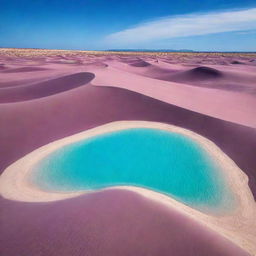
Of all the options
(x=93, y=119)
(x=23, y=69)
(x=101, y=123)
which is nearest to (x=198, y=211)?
(x=101, y=123)

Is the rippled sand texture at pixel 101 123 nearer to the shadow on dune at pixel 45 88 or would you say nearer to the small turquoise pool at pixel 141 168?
the shadow on dune at pixel 45 88

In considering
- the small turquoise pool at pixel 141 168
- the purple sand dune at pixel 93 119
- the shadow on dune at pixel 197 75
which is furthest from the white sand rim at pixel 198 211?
the shadow on dune at pixel 197 75

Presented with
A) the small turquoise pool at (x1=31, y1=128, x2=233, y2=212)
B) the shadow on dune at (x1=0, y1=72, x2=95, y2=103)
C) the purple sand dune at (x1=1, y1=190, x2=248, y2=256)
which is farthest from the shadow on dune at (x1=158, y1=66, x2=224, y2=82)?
the purple sand dune at (x1=1, y1=190, x2=248, y2=256)

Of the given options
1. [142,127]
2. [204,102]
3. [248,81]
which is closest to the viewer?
[142,127]

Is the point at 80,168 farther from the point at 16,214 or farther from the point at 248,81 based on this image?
the point at 248,81

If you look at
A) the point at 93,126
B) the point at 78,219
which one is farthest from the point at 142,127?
the point at 78,219

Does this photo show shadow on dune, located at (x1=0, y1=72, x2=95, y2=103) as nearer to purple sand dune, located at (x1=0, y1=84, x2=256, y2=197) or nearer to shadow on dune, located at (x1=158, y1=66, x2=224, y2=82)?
purple sand dune, located at (x1=0, y1=84, x2=256, y2=197)
